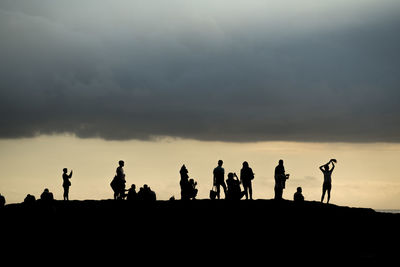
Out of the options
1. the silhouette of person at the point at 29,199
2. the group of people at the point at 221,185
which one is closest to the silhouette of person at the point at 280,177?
the group of people at the point at 221,185

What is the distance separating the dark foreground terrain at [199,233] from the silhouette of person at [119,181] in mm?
665

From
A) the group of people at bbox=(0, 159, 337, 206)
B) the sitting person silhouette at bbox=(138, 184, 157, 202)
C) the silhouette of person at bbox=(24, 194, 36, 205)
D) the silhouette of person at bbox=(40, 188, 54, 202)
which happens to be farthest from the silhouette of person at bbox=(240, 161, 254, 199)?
the silhouette of person at bbox=(24, 194, 36, 205)

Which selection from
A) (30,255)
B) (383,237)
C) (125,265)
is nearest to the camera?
(125,265)

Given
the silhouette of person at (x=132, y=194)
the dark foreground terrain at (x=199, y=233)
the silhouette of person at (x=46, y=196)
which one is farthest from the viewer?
the silhouette of person at (x=132, y=194)

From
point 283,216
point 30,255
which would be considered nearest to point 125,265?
point 30,255

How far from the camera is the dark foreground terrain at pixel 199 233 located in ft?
91.8

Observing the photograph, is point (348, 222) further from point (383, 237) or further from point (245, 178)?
point (245, 178)

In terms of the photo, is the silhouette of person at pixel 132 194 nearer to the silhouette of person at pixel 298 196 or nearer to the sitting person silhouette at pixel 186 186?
the sitting person silhouette at pixel 186 186

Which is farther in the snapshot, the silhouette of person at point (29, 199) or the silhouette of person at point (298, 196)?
the silhouette of person at point (29, 199)

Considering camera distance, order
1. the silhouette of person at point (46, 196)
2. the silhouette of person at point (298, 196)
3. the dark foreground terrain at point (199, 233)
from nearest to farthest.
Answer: the dark foreground terrain at point (199, 233)
the silhouette of person at point (46, 196)
the silhouette of person at point (298, 196)

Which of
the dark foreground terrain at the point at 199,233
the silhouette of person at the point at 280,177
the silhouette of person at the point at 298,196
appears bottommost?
Result: the dark foreground terrain at the point at 199,233

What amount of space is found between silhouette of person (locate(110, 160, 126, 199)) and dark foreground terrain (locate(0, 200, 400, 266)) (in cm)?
67

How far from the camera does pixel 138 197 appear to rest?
36906 millimetres

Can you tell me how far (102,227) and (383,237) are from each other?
1344 centimetres
